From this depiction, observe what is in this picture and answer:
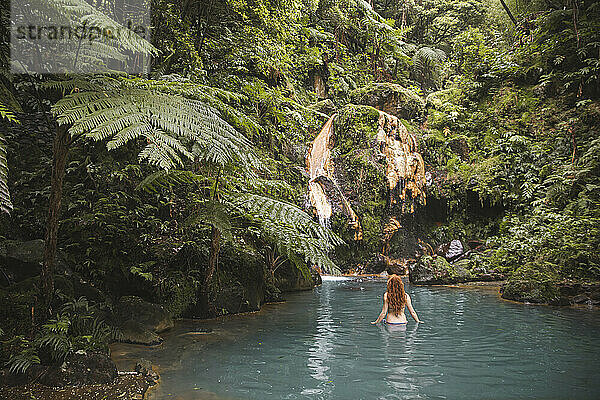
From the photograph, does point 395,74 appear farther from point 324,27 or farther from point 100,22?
point 100,22

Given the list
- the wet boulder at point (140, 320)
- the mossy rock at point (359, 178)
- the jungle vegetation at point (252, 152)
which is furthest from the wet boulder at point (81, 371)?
the mossy rock at point (359, 178)

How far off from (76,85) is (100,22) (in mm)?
Result: 563

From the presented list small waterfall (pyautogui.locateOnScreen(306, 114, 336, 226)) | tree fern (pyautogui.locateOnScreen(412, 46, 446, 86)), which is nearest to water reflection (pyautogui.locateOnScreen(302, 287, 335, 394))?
small waterfall (pyautogui.locateOnScreen(306, 114, 336, 226))

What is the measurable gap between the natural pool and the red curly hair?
1.05 ft

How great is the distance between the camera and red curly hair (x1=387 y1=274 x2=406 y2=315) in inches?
214

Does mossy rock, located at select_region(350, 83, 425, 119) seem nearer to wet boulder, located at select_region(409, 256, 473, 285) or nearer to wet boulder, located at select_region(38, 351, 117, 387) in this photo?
wet boulder, located at select_region(409, 256, 473, 285)

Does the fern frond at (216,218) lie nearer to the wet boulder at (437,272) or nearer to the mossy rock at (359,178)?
the wet boulder at (437,272)

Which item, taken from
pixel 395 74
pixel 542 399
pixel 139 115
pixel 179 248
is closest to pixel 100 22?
pixel 139 115

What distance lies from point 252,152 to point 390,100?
13777 millimetres

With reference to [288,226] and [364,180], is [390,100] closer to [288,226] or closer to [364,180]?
[364,180]

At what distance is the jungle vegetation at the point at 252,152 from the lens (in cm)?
326

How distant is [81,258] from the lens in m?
5.04

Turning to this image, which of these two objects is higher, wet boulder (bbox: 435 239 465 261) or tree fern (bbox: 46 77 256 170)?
tree fern (bbox: 46 77 256 170)

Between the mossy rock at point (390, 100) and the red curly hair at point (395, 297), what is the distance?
12.1 m
